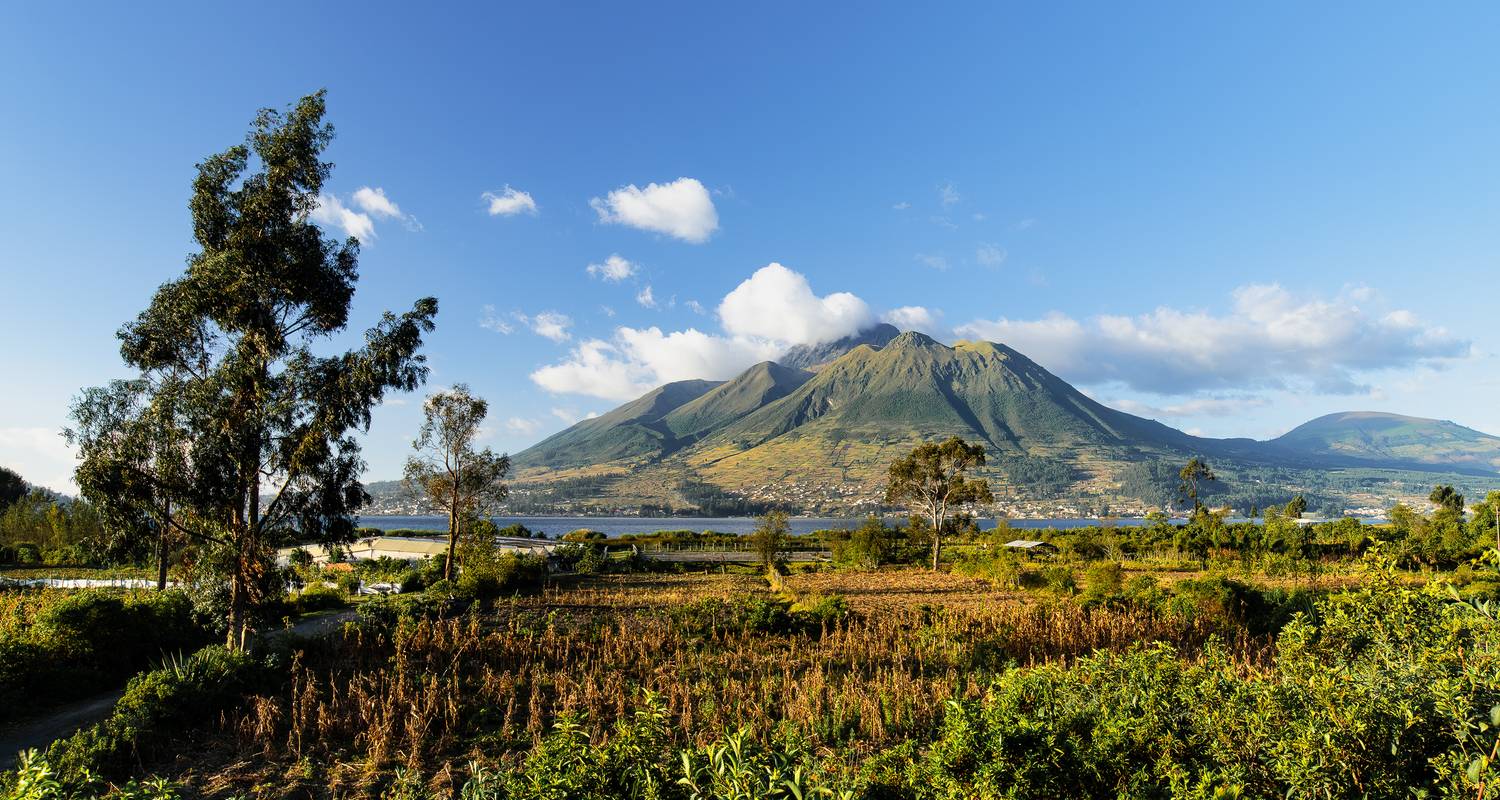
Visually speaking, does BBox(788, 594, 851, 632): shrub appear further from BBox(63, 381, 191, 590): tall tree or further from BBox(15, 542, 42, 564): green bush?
BBox(15, 542, 42, 564): green bush

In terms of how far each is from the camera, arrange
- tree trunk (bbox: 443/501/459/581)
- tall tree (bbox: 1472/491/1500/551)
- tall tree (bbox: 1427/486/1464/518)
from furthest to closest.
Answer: tall tree (bbox: 1427/486/1464/518), tall tree (bbox: 1472/491/1500/551), tree trunk (bbox: 443/501/459/581)

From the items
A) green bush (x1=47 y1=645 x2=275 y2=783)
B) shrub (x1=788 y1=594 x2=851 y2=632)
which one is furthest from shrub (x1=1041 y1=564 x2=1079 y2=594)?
green bush (x1=47 y1=645 x2=275 y2=783)

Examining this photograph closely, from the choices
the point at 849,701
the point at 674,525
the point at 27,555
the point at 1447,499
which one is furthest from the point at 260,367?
the point at 674,525

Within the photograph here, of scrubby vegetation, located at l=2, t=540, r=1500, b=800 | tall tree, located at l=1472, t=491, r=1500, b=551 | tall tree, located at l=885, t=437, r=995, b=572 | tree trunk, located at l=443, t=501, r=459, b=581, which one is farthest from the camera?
tall tree, located at l=885, t=437, r=995, b=572

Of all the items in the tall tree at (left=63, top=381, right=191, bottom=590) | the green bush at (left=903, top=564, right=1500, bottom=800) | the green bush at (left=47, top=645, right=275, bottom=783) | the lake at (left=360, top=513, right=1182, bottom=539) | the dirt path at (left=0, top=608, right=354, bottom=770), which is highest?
the tall tree at (left=63, top=381, right=191, bottom=590)

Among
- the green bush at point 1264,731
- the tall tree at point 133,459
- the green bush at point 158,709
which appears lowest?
the green bush at point 158,709

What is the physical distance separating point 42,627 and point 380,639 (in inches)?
240

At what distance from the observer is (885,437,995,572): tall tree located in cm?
4194

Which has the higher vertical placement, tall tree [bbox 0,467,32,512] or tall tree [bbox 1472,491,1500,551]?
tall tree [bbox 0,467,32,512]

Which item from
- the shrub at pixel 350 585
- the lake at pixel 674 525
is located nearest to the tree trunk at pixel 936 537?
the shrub at pixel 350 585

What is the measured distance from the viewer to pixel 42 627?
1309 centimetres

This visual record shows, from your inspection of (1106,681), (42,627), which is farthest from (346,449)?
(1106,681)

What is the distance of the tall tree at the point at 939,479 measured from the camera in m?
41.9

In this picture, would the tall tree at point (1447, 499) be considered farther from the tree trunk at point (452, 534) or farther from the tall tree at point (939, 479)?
the tree trunk at point (452, 534)
